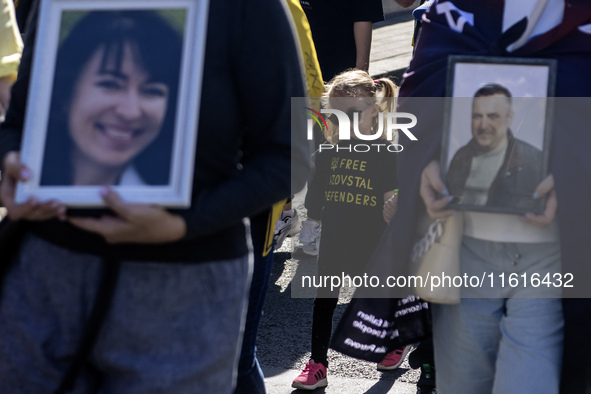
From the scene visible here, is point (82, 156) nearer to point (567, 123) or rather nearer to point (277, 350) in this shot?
point (567, 123)

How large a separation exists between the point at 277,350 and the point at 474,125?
2.15 m

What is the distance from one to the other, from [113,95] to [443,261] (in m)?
1.14

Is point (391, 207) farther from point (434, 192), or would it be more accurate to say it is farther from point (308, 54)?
point (308, 54)

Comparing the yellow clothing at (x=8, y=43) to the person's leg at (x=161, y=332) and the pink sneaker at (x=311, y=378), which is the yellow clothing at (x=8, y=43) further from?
the pink sneaker at (x=311, y=378)

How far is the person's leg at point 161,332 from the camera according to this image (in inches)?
66.7

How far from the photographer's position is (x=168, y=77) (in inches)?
65.2

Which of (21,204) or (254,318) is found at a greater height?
(21,204)

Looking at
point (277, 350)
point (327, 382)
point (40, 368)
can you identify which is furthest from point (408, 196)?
point (277, 350)

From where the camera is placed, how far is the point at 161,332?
5.59 ft

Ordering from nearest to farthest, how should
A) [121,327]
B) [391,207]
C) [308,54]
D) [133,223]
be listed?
1. [133,223]
2. [121,327]
3. [391,207]
4. [308,54]

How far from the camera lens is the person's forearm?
4891 millimetres

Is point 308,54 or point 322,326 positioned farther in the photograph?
point 322,326

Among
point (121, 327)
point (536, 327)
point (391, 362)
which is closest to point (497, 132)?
point (536, 327)

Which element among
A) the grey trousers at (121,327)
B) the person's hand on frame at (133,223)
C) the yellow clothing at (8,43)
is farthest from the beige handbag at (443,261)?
the yellow clothing at (8,43)
